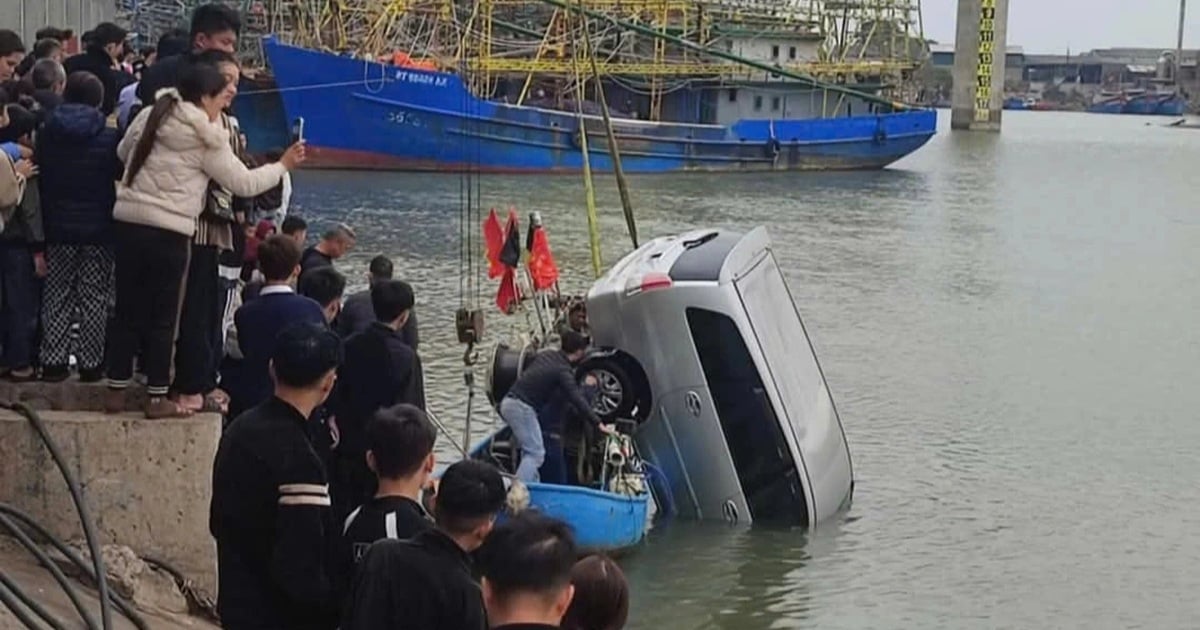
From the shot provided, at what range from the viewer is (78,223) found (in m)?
6.16

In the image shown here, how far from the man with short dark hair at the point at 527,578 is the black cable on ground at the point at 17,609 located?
74.1 inches

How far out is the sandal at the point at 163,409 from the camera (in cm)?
597

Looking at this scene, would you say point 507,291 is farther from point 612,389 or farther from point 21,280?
point 21,280

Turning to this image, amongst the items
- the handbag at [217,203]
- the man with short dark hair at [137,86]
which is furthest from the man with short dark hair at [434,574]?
the man with short dark hair at [137,86]

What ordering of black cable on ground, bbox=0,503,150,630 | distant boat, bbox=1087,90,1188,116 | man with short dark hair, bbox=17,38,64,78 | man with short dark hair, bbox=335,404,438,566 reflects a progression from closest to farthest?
man with short dark hair, bbox=335,404,438,566 < black cable on ground, bbox=0,503,150,630 < man with short dark hair, bbox=17,38,64,78 < distant boat, bbox=1087,90,1188,116

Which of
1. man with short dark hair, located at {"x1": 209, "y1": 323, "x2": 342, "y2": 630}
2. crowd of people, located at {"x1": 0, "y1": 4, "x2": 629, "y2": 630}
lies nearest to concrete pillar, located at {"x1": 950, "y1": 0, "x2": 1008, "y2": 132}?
crowd of people, located at {"x1": 0, "y1": 4, "x2": 629, "y2": 630}

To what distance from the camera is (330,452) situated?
217 inches

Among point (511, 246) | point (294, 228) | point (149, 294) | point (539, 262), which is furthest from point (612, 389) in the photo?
point (149, 294)

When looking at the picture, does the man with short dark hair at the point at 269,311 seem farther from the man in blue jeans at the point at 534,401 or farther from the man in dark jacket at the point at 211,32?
the man in blue jeans at the point at 534,401

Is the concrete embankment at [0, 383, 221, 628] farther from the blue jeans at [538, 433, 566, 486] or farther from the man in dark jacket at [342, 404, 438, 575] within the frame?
the blue jeans at [538, 433, 566, 486]

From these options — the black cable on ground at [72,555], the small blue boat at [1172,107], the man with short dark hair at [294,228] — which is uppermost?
the man with short dark hair at [294,228]

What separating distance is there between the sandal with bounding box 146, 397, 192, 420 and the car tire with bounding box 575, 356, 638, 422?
4192mm

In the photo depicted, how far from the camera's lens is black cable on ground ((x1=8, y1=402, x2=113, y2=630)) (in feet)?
16.1

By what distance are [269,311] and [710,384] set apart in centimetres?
487
